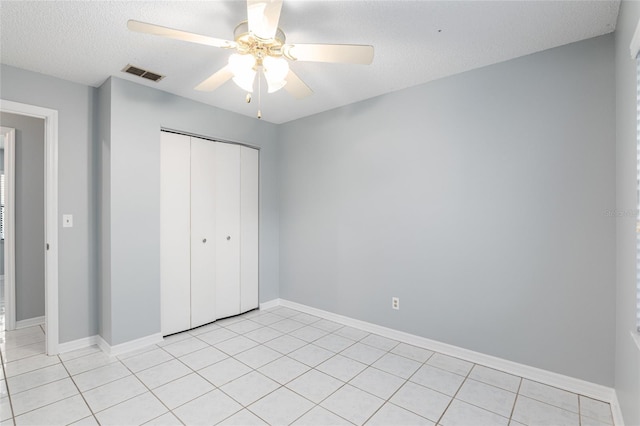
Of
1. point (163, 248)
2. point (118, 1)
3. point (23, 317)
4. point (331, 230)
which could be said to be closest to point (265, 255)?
point (331, 230)

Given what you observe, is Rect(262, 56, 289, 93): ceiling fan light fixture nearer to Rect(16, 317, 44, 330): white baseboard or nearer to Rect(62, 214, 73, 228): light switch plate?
Rect(62, 214, 73, 228): light switch plate

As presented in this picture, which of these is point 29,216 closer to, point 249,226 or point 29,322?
point 29,322

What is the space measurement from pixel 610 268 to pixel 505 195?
792 mm

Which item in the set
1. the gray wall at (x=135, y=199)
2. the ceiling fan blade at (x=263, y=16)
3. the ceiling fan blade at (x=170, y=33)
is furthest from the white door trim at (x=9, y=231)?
the ceiling fan blade at (x=263, y=16)

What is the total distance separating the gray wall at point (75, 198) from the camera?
9.00 feet

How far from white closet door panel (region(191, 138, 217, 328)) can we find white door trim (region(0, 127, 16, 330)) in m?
1.91

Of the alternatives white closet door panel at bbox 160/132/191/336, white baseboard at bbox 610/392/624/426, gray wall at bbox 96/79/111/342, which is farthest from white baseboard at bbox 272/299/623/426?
gray wall at bbox 96/79/111/342

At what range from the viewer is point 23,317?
11.0 ft

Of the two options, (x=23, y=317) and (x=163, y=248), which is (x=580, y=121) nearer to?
(x=163, y=248)

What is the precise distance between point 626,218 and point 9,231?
5.34 m

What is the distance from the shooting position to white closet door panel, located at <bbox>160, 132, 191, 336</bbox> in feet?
10.3

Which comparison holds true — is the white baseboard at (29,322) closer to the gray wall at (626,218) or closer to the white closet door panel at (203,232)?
the white closet door panel at (203,232)

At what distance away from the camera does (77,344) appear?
2.84 meters

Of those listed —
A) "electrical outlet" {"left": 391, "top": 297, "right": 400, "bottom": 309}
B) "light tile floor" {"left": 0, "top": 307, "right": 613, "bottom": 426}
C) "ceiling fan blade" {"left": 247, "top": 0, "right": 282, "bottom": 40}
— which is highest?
"ceiling fan blade" {"left": 247, "top": 0, "right": 282, "bottom": 40}
